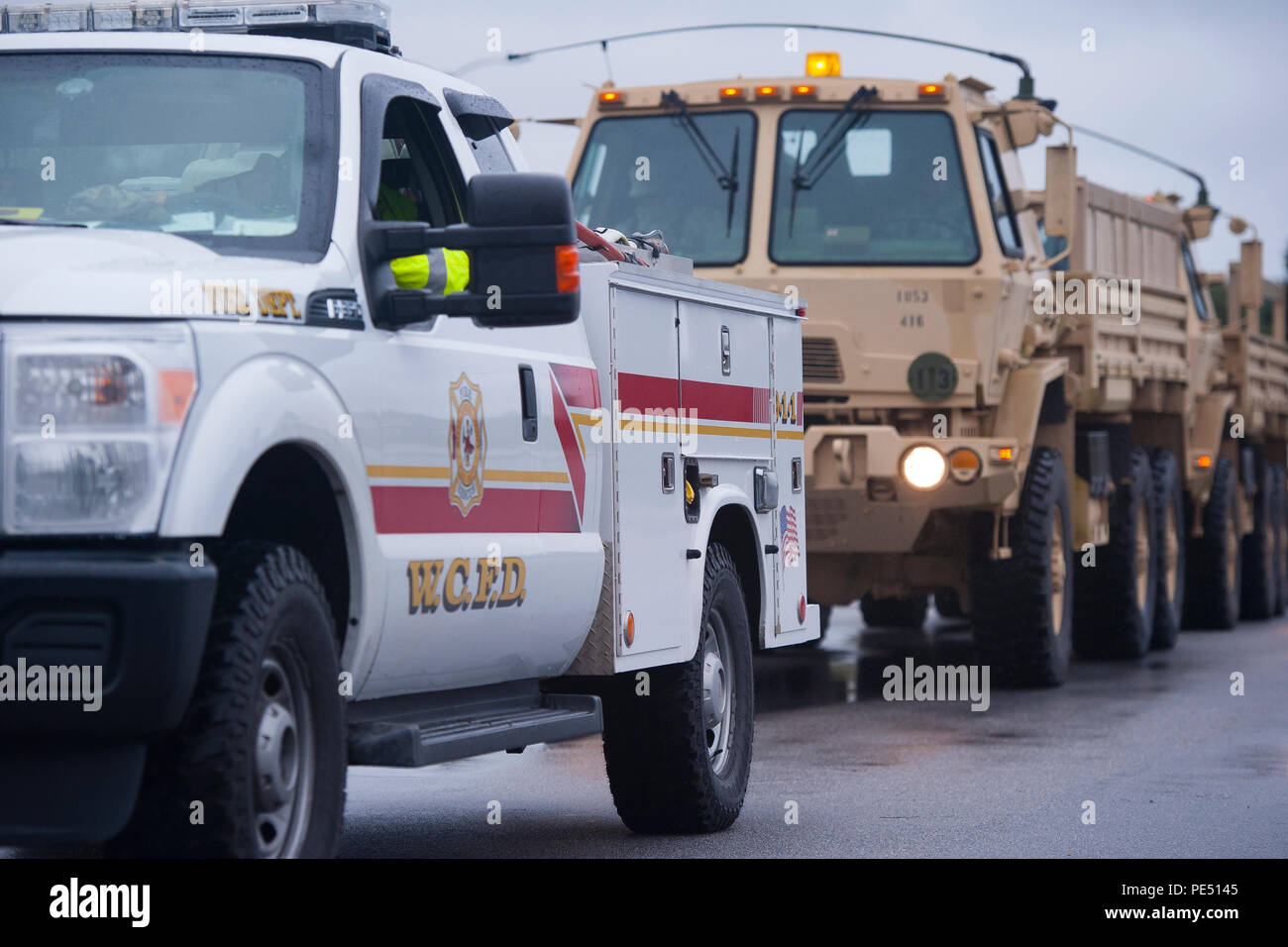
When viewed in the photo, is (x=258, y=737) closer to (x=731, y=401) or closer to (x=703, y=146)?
(x=731, y=401)

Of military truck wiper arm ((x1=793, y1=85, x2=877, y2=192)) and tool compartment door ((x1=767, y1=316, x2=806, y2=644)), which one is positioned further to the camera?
military truck wiper arm ((x1=793, y1=85, x2=877, y2=192))

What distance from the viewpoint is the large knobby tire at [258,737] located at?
16.7 ft

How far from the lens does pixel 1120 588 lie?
52.5ft

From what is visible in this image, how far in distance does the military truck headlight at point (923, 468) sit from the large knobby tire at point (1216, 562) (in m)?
7.24

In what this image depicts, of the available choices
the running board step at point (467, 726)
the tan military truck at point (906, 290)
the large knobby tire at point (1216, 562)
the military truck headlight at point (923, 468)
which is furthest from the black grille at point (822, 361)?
the large knobby tire at point (1216, 562)

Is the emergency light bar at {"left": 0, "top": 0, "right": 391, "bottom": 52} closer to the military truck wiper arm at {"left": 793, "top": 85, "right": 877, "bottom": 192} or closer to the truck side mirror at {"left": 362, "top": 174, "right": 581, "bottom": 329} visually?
the truck side mirror at {"left": 362, "top": 174, "right": 581, "bottom": 329}

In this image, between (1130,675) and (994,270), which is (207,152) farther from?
(1130,675)

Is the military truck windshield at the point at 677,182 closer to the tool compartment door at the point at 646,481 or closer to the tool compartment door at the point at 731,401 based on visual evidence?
the tool compartment door at the point at 731,401

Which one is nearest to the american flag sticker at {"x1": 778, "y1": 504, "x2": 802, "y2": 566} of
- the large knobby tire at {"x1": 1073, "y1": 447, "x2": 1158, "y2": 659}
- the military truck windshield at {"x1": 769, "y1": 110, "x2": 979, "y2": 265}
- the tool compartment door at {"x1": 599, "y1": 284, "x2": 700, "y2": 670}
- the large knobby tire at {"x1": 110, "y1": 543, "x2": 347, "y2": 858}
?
the tool compartment door at {"x1": 599, "y1": 284, "x2": 700, "y2": 670}

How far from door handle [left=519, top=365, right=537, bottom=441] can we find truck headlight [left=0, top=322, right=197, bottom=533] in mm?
1821

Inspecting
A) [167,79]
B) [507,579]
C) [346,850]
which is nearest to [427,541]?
[507,579]

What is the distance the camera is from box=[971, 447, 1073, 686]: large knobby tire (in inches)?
535

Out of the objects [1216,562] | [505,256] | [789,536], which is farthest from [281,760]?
[1216,562]

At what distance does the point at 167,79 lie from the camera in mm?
6461
